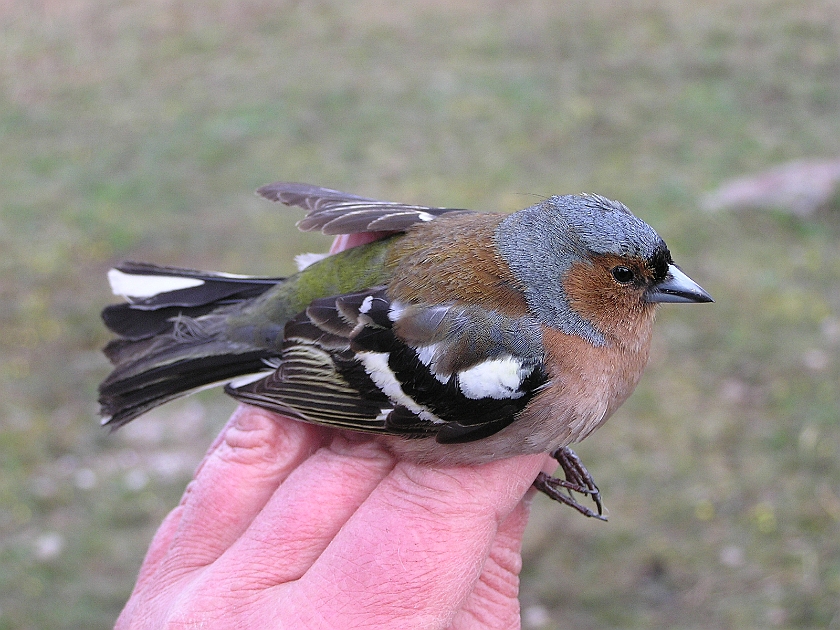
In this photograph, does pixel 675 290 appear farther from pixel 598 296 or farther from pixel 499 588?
pixel 499 588

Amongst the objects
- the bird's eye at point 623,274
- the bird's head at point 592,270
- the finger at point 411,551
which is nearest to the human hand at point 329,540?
the finger at point 411,551

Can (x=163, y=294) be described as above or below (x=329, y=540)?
above

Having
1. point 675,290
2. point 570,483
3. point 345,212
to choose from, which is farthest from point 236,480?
point 675,290

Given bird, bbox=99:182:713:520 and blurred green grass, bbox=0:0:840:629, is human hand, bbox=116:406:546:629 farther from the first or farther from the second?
blurred green grass, bbox=0:0:840:629

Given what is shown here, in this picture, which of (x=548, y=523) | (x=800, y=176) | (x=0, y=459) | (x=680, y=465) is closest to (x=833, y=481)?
(x=680, y=465)

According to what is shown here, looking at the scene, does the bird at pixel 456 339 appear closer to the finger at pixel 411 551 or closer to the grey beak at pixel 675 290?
the grey beak at pixel 675 290

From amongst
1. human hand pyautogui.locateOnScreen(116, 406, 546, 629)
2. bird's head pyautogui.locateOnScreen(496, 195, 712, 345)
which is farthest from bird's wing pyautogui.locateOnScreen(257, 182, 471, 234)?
human hand pyautogui.locateOnScreen(116, 406, 546, 629)
